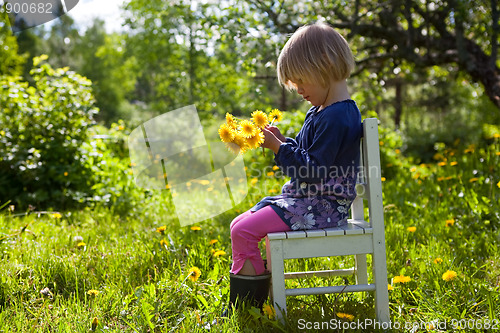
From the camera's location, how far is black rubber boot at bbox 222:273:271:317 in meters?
1.66

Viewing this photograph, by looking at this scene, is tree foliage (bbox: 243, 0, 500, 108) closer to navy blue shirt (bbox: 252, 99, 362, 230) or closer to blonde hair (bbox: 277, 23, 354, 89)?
blonde hair (bbox: 277, 23, 354, 89)

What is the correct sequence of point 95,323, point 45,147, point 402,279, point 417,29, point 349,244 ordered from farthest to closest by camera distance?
1. point 417,29
2. point 45,147
3. point 402,279
4. point 349,244
5. point 95,323

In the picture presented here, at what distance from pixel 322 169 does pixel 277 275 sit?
40 cm

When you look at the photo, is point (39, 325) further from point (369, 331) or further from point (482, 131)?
point (482, 131)

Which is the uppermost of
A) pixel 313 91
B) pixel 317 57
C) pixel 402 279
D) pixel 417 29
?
pixel 417 29

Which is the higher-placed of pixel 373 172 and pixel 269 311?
pixel 373 172

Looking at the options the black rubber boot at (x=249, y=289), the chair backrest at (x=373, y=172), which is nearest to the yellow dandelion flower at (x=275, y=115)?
the chair backrest at (x=373, y=172)

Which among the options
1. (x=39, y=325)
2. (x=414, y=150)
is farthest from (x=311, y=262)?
(x=414, y=150)

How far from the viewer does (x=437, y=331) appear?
5.13 ft

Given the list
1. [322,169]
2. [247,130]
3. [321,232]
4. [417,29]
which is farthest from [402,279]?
[417,29]

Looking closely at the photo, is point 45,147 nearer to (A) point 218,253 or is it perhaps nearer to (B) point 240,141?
(A) point 218,253

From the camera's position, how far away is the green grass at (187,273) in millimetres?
1647

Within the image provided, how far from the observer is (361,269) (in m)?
1.88

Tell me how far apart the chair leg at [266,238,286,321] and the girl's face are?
21.5 inches
